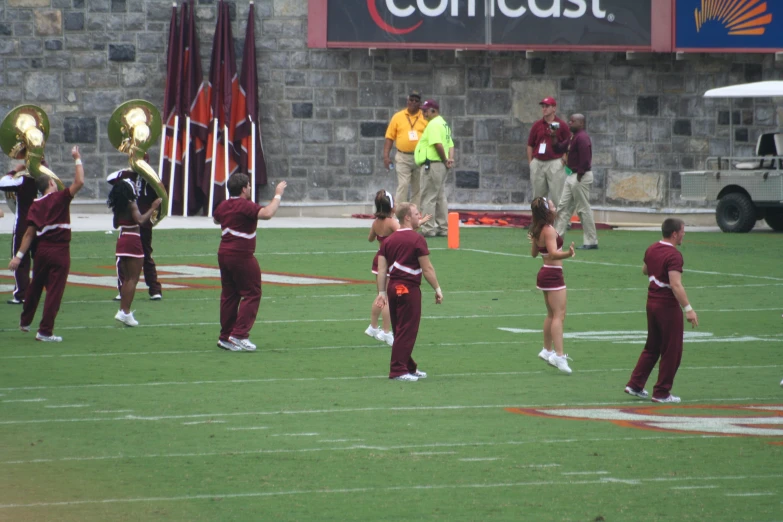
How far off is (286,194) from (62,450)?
68.7 ft

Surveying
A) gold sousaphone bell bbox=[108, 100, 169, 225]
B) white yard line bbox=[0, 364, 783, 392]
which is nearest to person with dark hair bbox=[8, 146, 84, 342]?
gold sousaphone bell bbox=[108, 100, 169, 225]

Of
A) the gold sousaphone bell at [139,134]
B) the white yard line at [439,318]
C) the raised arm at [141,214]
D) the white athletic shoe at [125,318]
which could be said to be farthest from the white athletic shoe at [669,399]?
the gold sousaphone bell at [139,134]

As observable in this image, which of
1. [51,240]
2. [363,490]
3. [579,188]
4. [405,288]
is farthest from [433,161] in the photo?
[363,490]

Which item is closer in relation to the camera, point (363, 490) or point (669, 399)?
point (363, 490)

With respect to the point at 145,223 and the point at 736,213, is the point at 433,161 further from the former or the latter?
the point at 145,223

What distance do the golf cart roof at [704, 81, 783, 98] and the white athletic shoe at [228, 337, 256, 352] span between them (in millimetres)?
15132

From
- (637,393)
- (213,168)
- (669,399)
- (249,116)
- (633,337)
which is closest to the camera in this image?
(669,399)

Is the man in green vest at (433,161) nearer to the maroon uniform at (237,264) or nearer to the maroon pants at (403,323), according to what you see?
the maroon uniform at (237,264)

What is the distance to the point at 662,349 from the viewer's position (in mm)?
10312

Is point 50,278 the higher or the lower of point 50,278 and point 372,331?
the higher

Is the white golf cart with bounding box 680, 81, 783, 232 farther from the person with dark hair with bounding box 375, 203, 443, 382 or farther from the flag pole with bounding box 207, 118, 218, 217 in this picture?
the person with dark hair with bounding box 375, 203, 443, 382

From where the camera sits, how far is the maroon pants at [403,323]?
1124cm

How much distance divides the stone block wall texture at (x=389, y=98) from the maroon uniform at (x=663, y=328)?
18.6 meters

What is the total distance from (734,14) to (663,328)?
63.1 ft
